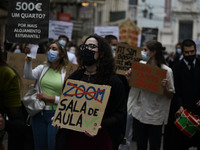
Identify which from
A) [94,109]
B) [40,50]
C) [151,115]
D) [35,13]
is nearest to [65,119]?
[94,109]

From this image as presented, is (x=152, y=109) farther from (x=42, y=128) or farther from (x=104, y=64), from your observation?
(x=104, y=64)

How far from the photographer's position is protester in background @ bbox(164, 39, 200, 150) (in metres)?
6.09

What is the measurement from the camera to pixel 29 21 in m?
→ 6.21

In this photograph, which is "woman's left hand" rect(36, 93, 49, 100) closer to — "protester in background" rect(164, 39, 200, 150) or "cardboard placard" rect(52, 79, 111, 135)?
"cardboard placard" rect(52, 79, 111, 135)

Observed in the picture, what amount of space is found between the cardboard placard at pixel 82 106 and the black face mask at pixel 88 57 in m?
0.21

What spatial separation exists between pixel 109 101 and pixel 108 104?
0.03m

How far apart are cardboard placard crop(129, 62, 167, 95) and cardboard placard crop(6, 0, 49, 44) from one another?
4.34 ft

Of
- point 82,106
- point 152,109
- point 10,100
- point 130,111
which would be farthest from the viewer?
point 130,111

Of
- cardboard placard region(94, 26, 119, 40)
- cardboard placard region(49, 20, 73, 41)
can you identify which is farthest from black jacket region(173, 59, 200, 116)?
cardboard placard region(49, 20, 73, 41)

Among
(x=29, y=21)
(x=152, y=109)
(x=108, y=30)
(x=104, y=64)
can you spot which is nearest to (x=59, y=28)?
(x=108, y=30)

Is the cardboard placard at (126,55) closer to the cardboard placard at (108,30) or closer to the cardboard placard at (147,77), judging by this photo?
the cardboard placard at (147,77)

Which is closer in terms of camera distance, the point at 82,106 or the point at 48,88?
the point at 82,106

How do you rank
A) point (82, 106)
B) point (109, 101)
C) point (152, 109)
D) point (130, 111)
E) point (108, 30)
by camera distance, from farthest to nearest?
point (108, 30) → point (130, 111) → point (152, 109) → point (109, 101) → point (82, 106)

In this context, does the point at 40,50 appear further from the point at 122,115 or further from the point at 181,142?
the point at 122,115
